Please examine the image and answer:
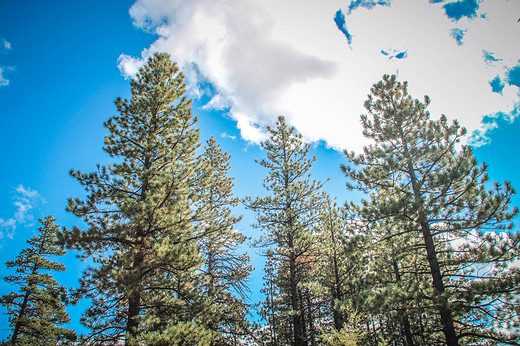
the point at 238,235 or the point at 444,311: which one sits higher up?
the point at 238,235

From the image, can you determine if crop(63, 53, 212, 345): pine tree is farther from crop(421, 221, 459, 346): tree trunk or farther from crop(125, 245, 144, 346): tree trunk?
crop(421, 221, 459, 346): tree trunk

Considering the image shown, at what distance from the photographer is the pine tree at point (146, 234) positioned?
19.9 ft

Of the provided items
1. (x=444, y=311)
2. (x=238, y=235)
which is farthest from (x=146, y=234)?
(x=444, y=311)

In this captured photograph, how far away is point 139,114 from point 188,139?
6.78 ft

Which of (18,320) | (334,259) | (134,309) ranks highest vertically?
(334,259)

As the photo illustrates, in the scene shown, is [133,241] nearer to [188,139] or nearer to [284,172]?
[188,139]

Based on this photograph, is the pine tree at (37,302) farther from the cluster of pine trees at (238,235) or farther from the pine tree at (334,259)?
the pine tree at (334,259)

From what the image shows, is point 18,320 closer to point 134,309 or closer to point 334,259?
point 134,309

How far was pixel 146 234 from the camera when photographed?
6754mm

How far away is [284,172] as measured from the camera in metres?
13.7

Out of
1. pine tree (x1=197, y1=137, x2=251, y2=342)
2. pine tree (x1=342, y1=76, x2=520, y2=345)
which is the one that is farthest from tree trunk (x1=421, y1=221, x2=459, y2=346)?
pine tree (x1=197, y1=137, x2=251, y2=342)

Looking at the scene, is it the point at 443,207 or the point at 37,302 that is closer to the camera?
the point at 443,207

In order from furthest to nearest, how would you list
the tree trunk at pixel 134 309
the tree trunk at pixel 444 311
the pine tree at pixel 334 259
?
the pine tree at pixel 334 259, the tree trunk at pixel 444 311, the tree trunk at pixel 134 309

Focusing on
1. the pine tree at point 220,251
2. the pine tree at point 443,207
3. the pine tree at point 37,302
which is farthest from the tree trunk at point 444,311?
the pine tree at point 37,302
